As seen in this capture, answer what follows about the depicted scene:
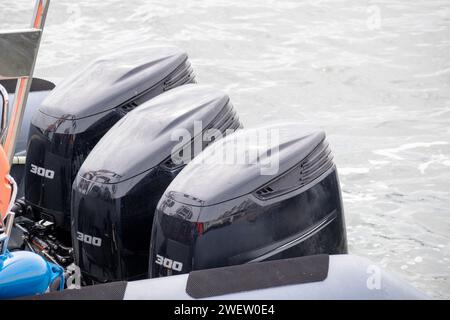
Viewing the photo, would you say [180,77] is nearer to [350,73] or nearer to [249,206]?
[249,206]

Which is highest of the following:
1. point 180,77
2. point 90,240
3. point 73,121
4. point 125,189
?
point 180,77

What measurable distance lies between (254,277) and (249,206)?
272 mm

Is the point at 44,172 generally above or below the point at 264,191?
below

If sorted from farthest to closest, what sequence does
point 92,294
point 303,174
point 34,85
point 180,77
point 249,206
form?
1. point 34,85
2. point 180,77
3. point 303,174
4. point 249,206
5. point 92,294

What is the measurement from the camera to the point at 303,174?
2.16 meters

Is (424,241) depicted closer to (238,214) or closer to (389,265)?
(389,265)

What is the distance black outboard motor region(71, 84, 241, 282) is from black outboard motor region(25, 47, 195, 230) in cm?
19

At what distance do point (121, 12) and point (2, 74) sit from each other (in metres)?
5.31

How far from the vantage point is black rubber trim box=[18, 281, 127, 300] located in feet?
5.65

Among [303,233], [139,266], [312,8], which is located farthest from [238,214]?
[312,8]

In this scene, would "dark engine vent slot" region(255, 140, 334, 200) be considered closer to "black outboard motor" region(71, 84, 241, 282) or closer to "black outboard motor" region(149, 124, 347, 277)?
"black outboard motor" region(149, 124, 347, 277)

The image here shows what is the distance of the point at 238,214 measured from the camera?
205cm

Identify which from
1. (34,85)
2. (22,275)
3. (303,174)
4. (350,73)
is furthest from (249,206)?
(350,73)

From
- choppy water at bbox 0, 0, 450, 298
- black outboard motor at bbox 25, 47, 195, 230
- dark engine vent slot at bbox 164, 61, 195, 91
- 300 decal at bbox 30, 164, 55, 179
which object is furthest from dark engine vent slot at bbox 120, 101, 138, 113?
choppy water at bbox 0, 0, 450, 298
